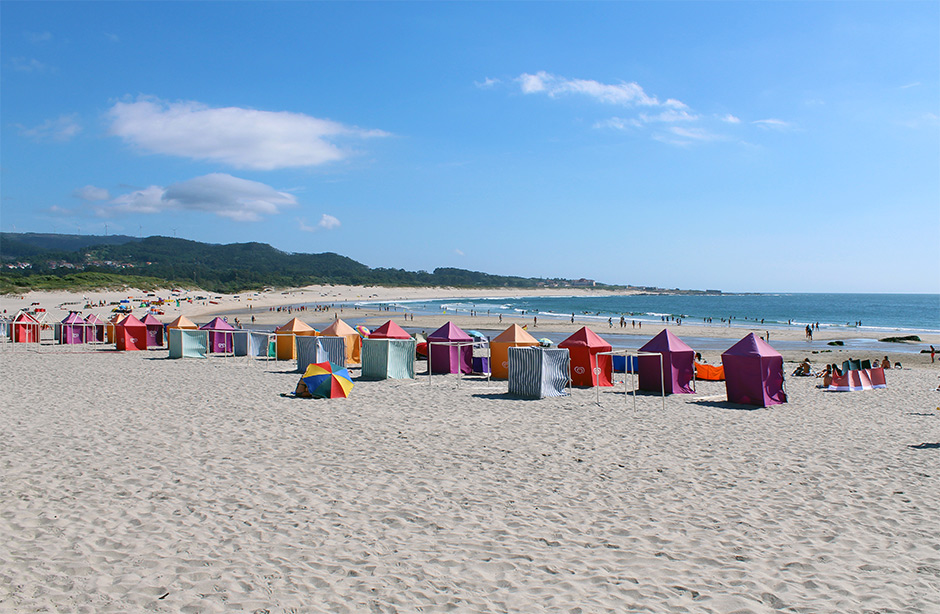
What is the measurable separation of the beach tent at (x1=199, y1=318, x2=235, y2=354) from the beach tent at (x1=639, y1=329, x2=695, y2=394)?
650 inches

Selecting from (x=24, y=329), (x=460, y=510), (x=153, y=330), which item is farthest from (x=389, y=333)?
(x=24, y=329)

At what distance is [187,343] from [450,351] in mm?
11188

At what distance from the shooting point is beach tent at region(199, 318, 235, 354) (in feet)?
80.2

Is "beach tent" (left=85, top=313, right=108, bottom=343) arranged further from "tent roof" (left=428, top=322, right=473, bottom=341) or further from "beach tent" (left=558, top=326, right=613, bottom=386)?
"beach tent" (left=558, top=326, right=613, bottom=386)

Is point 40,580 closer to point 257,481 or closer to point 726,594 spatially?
point 257,481

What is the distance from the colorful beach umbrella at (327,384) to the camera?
14234 millimetres

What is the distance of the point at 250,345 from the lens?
2402 cm

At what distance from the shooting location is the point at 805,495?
7.37 meters

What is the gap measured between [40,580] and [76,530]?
45.5 inches

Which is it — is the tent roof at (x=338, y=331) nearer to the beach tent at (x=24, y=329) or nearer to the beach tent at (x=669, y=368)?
the beach tent at (x=669, y=368)

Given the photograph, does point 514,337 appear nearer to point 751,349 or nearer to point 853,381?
point 751,349

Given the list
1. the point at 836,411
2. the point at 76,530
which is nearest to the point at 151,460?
the point at 76,530

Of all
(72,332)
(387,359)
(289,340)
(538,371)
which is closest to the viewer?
(538,371)

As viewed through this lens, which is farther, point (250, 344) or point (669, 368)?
point (250, 344)
